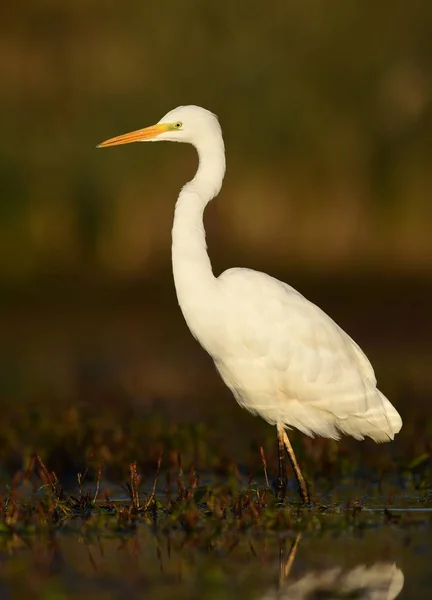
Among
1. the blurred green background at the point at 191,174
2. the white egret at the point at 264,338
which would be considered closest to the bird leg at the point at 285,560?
the white egret at the point at 264,338

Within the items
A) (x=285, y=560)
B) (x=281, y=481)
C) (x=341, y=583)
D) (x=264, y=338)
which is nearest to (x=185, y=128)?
(x=264, y=338)

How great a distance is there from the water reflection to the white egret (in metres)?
1.31

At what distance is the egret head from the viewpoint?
6.55m

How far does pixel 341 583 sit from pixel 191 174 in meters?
10.5

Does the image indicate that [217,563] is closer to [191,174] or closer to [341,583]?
[341,583]

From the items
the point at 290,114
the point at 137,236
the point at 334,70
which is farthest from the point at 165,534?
the point at 334,70

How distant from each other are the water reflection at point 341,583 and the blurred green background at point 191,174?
472cm

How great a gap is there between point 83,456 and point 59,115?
981cm

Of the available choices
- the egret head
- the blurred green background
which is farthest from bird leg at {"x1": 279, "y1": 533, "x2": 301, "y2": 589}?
the blurred green background

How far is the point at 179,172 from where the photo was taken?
15078 millimetres

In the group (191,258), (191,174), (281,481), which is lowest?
(281,481)

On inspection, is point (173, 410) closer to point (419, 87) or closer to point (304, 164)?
point (304, 164)

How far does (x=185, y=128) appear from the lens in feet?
21.6

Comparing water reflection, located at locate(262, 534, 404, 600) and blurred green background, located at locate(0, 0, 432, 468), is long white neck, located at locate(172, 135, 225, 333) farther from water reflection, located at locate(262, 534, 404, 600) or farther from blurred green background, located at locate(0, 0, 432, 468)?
blurred green background, located at locate(0, 0, 432, 468)
